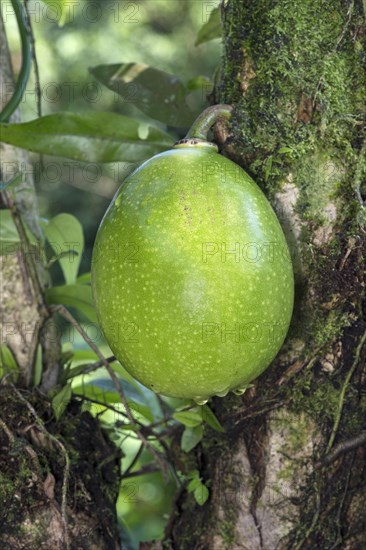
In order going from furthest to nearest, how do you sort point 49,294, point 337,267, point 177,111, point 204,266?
point 177,111, point 49,294, point 337,267, point 204,266

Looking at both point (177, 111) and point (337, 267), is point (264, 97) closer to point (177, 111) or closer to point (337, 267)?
point (337, 267)

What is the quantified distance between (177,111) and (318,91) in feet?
1.51

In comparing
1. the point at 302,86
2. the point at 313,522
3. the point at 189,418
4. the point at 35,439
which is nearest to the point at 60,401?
the point at 35,439

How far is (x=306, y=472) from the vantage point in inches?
43.2

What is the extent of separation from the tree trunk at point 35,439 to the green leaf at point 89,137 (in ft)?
0.33

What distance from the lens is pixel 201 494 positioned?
1.17 m

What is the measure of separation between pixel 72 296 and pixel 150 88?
46 centimetres

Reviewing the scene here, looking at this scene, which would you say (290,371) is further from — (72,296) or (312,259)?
(72,296)

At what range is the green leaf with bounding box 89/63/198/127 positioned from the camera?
1.48 metres

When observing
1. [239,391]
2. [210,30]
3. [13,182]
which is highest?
[210,30]

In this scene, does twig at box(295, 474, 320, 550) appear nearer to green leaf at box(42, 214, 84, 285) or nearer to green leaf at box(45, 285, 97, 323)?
green leaf at box(45, 285, 97, 323)

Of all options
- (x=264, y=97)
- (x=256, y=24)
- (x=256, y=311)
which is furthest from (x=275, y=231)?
(x=256, y=24)

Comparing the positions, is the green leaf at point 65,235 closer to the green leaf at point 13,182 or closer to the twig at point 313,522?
the green leaf at point 13,182

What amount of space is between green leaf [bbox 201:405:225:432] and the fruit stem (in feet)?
1.38
